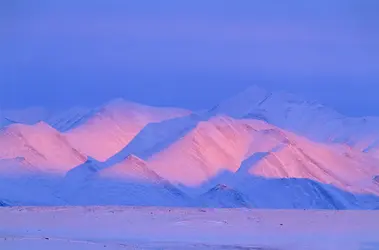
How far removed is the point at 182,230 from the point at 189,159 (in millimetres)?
58907

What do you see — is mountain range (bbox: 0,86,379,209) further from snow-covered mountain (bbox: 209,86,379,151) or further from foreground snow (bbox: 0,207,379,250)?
foreground snow (bbox: 0,207,379,250)

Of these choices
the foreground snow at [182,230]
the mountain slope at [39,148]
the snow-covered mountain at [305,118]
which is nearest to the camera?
the foreground snow at [182,230]

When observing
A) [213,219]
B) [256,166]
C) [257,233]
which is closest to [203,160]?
[256,166]

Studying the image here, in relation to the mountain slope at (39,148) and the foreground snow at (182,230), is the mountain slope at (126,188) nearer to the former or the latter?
the mountain slope at (39,148)

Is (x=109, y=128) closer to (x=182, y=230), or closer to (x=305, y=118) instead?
(x=305, y=118)

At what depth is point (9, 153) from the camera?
84.1 meters

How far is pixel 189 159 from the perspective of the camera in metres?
90.1

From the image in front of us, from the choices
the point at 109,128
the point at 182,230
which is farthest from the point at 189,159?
the point at 182,230

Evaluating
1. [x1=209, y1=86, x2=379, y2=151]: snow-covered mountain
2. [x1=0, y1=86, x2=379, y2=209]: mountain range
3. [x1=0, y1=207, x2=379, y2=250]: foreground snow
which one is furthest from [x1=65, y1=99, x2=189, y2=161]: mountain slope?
[x1=0, y1=207, x2=379, y2=250]: foreground snow

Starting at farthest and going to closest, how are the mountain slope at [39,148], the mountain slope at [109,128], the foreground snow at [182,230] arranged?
the mountain slope at [109,128]
the mountain slope at [39,148]
the foreground snow at [182,230]

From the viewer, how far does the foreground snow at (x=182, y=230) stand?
2572 cm

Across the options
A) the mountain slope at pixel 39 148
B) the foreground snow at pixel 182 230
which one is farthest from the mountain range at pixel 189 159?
the foreground snow at pixel 182 230

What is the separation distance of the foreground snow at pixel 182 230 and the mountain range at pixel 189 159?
3739 cm

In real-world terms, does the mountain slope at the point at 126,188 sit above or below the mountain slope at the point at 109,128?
below
